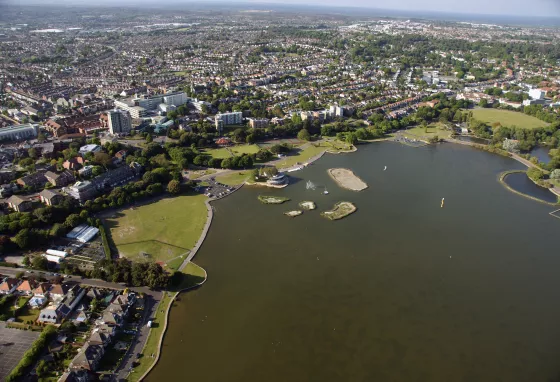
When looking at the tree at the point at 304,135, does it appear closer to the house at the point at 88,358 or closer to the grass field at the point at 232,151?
the grass field at the point at 232,151

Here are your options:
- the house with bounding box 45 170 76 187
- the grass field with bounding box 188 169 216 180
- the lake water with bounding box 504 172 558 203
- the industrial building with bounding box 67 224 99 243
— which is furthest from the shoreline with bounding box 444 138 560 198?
the house with bounding box 45 170 76 187

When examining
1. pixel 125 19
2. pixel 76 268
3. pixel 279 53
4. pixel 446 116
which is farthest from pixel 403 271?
pixel 125 19

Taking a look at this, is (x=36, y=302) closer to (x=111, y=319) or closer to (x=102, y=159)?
(x=111, y=319)

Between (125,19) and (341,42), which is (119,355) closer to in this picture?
(341,42)

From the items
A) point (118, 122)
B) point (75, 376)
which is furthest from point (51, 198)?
point (118, 122)

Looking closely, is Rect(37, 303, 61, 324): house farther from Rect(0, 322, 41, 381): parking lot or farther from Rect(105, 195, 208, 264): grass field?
Rect(105, 195, 208, 264): grass field
